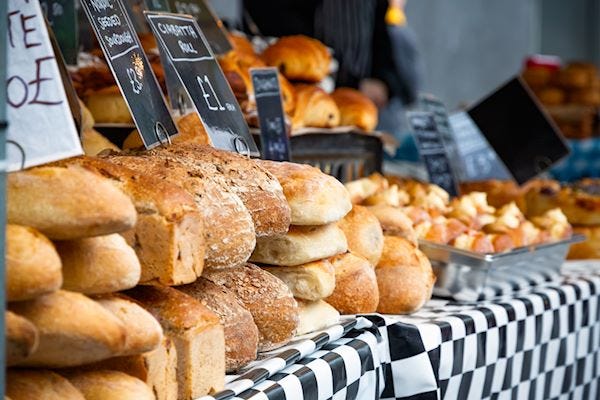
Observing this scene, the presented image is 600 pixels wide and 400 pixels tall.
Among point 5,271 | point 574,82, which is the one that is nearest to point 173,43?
point 5,271

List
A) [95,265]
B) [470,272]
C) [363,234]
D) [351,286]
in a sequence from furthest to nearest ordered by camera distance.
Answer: [470,272], [363,234], [351,286], [95,265]

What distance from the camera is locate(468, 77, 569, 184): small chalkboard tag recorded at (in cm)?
343

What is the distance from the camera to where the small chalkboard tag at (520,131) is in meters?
3.43

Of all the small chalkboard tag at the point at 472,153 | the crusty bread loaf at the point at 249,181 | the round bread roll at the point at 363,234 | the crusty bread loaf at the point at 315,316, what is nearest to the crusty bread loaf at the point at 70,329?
the crusty bread loaf at the point at 249,181

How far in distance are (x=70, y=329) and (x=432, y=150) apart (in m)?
2.13

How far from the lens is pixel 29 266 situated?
110cm

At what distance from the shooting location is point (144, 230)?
4.66 feet

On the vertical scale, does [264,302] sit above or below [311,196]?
below

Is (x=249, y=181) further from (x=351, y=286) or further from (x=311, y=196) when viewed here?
(x=351, y=286)

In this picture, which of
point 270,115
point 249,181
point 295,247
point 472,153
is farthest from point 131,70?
point 472,153

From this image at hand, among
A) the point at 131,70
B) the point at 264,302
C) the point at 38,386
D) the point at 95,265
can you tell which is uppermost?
the point at 131,70

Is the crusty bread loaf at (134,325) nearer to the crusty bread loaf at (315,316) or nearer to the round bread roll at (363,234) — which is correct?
the crusty bread loaf at (315,316)

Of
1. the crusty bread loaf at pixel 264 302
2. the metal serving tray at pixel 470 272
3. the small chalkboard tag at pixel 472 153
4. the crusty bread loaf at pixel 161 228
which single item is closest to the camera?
the crusty bread loaf at pixel 161 228

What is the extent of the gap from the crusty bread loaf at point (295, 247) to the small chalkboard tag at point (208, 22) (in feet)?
3.55
